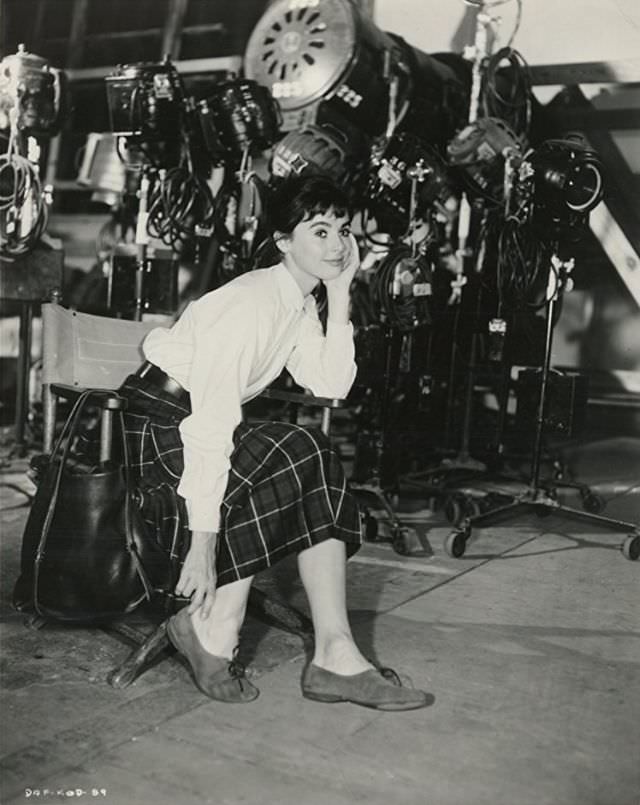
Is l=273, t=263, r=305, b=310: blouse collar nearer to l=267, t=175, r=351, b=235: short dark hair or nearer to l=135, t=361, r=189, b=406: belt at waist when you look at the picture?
l=267, t=175, r=351, b=235: short dark hair

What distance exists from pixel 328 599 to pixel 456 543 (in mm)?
1283

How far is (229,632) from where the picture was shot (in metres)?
2.03

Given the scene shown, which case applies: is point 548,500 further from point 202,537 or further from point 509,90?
point 509,90

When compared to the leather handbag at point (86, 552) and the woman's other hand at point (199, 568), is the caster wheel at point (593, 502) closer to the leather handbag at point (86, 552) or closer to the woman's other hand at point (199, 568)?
the leather handbag at point (86, 552)

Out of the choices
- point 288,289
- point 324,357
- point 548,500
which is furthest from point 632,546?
point 288,289

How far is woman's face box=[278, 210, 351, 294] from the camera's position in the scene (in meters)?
2.15

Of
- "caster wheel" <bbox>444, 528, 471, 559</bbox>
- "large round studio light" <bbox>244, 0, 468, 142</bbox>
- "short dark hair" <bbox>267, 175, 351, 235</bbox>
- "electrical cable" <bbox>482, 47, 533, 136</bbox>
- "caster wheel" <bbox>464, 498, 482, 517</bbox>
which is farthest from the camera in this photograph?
"electrical cable" <bbox>482, 47, 533, 136</bbox>

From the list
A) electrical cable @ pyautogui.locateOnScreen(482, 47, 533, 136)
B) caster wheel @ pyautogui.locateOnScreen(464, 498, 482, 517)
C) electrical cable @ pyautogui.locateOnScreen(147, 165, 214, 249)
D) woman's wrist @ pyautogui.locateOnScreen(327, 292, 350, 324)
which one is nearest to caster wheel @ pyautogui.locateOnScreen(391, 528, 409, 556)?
caster wheel @ pyautogui.locateOnScreen(464, 498, 482, 517)

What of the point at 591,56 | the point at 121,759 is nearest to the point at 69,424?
the point at 121,759

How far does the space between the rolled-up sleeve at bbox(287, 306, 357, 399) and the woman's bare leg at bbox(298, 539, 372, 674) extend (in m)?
0.48

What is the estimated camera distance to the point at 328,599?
2.00m

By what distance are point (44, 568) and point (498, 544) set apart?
71.4 inches

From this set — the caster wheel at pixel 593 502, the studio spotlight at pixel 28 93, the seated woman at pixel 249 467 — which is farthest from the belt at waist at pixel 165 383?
the studio spotlight at pixel 28 93

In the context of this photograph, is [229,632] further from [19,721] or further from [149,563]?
[19,721]
